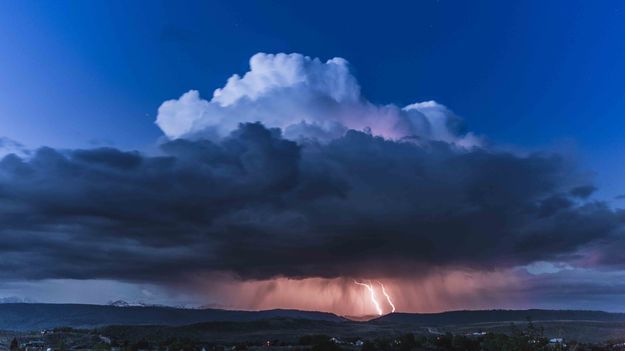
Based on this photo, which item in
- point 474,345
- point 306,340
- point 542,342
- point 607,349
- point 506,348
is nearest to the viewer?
point 506,348

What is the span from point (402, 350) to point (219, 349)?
5082 centimetres

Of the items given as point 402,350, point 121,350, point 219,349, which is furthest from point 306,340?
point 121,350

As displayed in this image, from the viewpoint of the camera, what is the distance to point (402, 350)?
15312cm

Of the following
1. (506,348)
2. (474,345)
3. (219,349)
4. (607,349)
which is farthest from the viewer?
(219,349)

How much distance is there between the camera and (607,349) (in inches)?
5782

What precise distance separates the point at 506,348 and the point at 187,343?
387 ft

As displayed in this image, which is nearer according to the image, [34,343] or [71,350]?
[71,350]

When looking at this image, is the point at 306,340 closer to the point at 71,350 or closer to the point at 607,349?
the point at 71,350

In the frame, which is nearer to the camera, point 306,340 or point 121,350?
point 121,350

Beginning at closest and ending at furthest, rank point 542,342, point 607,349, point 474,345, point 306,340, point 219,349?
point 542,342, point 607,349, point 474,345, point 219,349, point 306,340

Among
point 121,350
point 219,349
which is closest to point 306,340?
point 219,349

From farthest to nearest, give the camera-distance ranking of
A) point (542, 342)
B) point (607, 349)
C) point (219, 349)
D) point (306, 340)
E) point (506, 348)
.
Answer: point (306, 340), point (219, 349), point (607, 349), point (542, 342), point (506, 348)

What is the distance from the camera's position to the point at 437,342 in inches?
6747

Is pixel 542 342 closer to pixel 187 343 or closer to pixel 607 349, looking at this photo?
pixel 607 349
